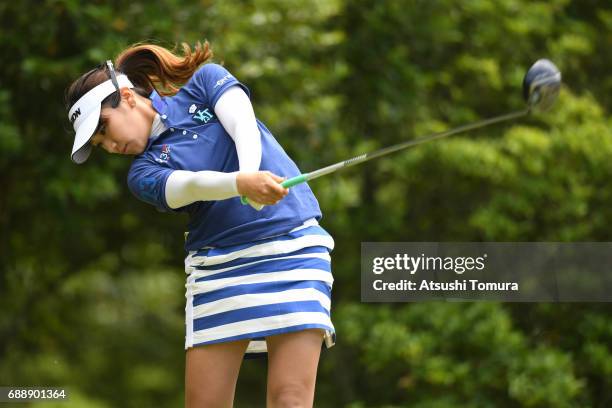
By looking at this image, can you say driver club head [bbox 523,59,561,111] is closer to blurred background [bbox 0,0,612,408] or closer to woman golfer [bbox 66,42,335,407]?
woman golfer [bbox 66,42,335,407]

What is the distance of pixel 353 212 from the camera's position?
7.54m

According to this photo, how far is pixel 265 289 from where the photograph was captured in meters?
2.75

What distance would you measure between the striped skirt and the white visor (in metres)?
0.46

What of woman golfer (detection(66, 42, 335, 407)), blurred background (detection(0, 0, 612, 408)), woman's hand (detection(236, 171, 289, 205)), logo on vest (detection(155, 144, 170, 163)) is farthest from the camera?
blurred background (detection(0, 0, 612, 408))

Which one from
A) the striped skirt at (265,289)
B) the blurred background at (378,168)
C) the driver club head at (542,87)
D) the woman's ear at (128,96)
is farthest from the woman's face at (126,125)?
the blurred background at (378,168)

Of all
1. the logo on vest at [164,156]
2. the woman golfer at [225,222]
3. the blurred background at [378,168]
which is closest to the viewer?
the woman golfer at [225,222]

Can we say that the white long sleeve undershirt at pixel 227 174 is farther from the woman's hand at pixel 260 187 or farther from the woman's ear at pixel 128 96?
the woman's ear at pixel 128 96

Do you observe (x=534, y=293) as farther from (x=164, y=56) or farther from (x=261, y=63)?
(x=164, y=56)

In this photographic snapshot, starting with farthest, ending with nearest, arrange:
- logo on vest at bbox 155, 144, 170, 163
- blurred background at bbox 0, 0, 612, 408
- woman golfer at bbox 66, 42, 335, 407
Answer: blurred background at bbox 0, 0, 612, 408 < logo on vest at bbox 155, 144, 170, 163 < woman golfer at bbox 66, 42, 335, 407

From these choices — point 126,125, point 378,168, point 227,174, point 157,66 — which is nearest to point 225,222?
point 227,174

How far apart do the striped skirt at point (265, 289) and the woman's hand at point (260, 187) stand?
18 centimetres

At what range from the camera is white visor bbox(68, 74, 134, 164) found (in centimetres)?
285

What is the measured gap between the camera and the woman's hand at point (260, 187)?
8.51ft

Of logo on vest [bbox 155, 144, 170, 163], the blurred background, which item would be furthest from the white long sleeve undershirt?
the blurred background
